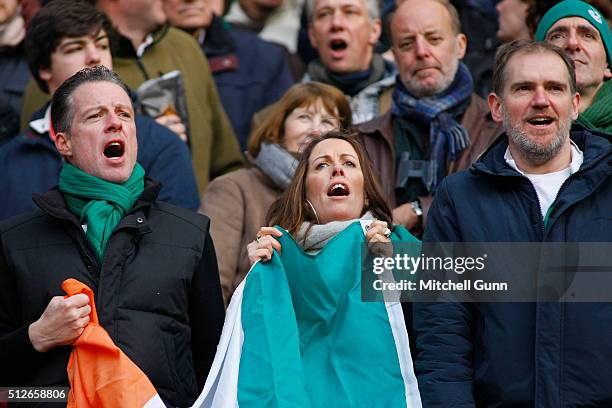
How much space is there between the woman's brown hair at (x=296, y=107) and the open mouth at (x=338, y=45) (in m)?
1.08

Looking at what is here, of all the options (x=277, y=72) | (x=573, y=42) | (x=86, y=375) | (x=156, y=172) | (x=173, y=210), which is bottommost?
(x=86, y=375)

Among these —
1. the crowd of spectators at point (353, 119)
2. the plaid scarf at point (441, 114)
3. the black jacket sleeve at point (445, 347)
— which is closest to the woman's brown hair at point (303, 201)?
the crowd of spectators at point (353, 119)

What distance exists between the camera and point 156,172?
7641mm

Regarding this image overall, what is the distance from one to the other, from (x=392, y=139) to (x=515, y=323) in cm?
209

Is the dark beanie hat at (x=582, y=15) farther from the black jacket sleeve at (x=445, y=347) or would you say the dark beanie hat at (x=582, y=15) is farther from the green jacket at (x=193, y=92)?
the green jacket at (x=193, y=92)

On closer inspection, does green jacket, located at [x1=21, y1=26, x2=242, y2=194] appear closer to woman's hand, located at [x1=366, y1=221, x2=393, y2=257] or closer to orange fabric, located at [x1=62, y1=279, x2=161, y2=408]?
woman's hand, located at [x1=366, y1=221, x2=393, y2=257]

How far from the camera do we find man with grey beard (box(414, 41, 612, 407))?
230 inches

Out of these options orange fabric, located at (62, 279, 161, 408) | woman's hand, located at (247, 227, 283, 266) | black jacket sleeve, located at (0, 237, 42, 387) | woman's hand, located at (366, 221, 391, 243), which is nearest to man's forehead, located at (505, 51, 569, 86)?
woman's hand, located at (366, 221, 391, 243)

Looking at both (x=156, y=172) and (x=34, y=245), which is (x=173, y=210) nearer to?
(x=34, y=245)

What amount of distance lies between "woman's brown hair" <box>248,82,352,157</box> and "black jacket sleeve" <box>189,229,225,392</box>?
4.93ft

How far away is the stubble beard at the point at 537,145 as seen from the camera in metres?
6.29

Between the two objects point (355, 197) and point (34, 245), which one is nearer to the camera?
point (34, 245)

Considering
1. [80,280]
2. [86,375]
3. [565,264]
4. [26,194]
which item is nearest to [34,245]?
[80,280]

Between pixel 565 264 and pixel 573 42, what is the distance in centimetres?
186
